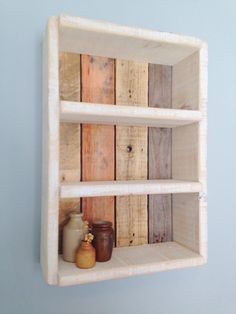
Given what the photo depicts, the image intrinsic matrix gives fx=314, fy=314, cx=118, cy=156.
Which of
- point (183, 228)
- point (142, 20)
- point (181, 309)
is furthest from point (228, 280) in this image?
point (142, 20)

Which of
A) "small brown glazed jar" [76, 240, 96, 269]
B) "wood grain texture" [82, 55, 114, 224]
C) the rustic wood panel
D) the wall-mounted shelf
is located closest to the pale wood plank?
the wall-mounted shelf

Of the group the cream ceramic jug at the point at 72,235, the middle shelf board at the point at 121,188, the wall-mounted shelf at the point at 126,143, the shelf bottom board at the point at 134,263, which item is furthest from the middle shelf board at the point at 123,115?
the shelf bottom board at the point at 134,263

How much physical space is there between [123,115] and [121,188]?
24 centimetres

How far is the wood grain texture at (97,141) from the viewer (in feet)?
3.85

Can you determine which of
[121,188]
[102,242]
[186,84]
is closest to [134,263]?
[102,242]

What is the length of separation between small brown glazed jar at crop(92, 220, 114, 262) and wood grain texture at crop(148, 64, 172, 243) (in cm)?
25

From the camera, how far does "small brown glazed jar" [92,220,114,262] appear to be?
1054mm

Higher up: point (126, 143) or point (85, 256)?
point (126, 143)

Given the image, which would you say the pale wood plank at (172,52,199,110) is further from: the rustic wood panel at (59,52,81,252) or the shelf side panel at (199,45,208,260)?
the rustic wood panel at (59,52,81,252)

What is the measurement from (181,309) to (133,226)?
0.44 meters

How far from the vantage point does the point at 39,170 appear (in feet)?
3.66

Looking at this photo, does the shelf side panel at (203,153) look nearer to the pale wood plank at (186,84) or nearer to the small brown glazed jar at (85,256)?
the pale wood plank at (186,84)

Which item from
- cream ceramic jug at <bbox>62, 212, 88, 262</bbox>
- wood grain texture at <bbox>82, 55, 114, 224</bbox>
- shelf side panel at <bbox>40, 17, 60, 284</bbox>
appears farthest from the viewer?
wood grain texture at <bbox>82, 55, 114, 224</bbox>

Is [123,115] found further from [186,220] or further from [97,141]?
→ [186,220]
